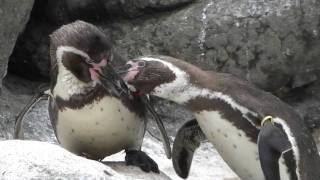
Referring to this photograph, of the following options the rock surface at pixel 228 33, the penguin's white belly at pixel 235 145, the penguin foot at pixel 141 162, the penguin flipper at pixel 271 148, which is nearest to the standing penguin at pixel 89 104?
the penguin foot at pixel 141 162

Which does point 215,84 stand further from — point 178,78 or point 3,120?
point 3,120

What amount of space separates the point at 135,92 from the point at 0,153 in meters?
1.30

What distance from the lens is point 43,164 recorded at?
111 inches

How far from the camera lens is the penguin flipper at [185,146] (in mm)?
4582

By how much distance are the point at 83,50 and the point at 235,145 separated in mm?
869

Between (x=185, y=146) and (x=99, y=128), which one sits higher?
(x=99, y=128)

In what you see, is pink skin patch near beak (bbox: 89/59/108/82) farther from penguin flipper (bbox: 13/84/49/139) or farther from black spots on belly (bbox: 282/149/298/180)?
black spots on belly (bbox: 282/149/298/180)

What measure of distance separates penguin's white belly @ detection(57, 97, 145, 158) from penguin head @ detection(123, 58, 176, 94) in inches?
5.0

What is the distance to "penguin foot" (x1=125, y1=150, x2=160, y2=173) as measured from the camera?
4.09 meters

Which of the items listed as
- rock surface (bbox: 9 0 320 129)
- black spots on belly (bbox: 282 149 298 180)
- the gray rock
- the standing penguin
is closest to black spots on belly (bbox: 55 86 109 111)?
the standing penguin

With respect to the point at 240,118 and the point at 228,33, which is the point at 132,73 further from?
the point at 228,33

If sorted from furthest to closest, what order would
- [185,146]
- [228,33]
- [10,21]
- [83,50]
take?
1. [228,33]
2. [10,21]
3. [185,146]
4. [83,50]

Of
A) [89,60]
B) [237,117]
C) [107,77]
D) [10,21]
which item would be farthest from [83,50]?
[10,21]

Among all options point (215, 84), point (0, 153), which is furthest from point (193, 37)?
point (0, 153)
